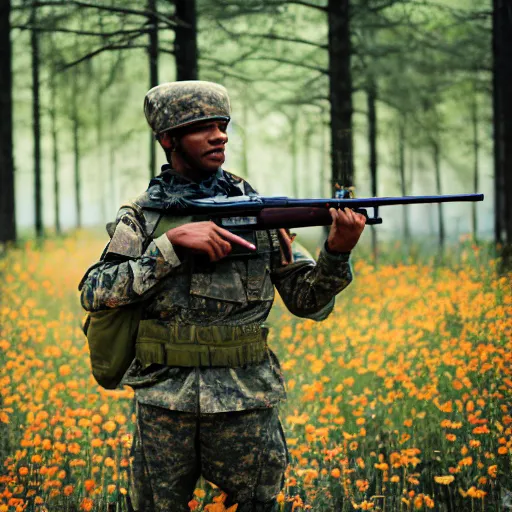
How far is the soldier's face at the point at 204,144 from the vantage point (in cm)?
280

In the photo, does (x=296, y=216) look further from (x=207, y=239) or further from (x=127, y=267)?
(x=127, y=267)

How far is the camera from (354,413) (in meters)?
4.24

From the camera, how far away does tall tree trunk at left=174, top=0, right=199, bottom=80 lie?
7.22 m

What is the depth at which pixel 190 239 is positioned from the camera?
2596 mm

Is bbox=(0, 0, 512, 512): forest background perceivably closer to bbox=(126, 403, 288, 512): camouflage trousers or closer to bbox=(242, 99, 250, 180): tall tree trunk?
bbox=(126, 403, 288, 512): camouflage trousers

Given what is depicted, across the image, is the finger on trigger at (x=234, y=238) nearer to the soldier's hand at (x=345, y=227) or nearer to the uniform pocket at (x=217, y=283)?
the uniform pocket at (x=217, y=283)

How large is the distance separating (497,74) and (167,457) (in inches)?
353

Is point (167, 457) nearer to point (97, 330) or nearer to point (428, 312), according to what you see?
point (97, 330)

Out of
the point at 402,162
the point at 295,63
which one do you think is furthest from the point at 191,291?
the point at 402,162

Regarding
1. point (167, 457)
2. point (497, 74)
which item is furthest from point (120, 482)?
point (497, 74)

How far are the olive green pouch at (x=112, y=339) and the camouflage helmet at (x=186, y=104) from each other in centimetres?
76

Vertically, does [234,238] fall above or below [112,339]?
above

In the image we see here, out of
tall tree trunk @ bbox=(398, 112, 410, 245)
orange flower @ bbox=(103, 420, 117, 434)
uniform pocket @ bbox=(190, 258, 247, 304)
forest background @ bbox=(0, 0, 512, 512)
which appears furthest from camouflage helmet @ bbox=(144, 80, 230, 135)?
tall tree trunk @ bbox=(398, 112, 410, 245)

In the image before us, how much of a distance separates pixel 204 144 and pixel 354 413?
2154 millimetres
